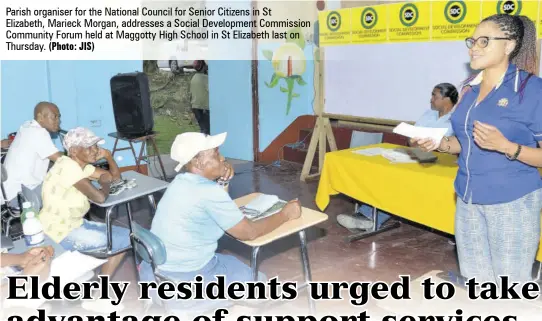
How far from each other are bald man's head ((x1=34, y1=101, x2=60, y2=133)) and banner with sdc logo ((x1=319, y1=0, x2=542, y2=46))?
2958 millimetres

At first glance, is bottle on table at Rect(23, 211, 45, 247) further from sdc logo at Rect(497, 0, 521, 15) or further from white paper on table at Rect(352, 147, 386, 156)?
sdc logo at Rect(497, 0, 521, 15)

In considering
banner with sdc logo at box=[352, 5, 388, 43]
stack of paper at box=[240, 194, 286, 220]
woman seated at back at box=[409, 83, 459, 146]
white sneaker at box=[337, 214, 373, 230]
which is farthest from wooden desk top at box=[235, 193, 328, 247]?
banner with sdc logo at box=[352, 5, 388, 43]

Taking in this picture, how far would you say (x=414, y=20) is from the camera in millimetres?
4562

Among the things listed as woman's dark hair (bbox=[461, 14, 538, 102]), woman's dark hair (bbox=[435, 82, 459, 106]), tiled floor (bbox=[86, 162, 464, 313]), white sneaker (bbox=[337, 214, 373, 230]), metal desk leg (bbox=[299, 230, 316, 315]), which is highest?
woman's dark hair (bbox=[461, 14, 538, 102])

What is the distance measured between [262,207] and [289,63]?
479cm

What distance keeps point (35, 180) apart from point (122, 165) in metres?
2.58

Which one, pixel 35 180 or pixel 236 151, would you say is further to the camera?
pixel 236 151

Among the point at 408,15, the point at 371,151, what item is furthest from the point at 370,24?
the point at 371,151

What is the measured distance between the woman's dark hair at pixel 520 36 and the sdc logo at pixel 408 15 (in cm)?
272

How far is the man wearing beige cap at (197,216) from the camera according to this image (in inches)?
85.1

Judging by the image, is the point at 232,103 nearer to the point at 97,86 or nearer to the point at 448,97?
the point at 97,86

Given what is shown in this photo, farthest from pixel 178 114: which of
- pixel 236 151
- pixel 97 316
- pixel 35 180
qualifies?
pixel 97 316

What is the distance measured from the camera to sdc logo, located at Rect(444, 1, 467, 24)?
421cm

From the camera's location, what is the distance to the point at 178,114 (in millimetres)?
13031
